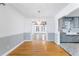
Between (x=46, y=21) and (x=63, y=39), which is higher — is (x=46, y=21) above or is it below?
above

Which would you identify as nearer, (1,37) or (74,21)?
(1,37)

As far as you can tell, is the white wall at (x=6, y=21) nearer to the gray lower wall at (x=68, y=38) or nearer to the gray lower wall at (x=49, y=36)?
the gray lower wall at (x=68, y=38)

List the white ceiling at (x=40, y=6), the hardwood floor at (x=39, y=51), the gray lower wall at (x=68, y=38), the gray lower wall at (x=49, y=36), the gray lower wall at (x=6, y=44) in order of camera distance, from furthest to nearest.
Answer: the gray lower wall at (x=49, y=36) < the gray lower wall at (x=68, y=38) < the white ceiling at (x=40, y=6) < the hardwood floor at (x=39, y=51) < the gray lower wall at (x=6, y=44)

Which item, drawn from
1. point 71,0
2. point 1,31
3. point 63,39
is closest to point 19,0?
point 71,0

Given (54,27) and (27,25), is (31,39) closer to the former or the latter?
(27,25)

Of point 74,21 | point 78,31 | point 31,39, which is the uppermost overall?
point 74,21

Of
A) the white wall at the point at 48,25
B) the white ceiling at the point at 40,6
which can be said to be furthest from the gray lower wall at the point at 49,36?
the white ceiling at the point at 40,6

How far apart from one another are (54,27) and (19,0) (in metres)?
10.9

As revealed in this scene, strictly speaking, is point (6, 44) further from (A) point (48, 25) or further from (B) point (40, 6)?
(A) point (48, 25)

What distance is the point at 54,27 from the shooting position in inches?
483

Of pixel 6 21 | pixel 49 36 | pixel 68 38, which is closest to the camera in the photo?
pixel 6 21

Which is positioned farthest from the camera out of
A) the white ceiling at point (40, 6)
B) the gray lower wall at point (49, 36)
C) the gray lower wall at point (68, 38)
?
the gray lower wall at point (49, 36)

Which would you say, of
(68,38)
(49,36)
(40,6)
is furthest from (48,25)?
(40,6)

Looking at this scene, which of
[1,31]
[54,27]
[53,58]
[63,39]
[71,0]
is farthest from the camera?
[54,27]
